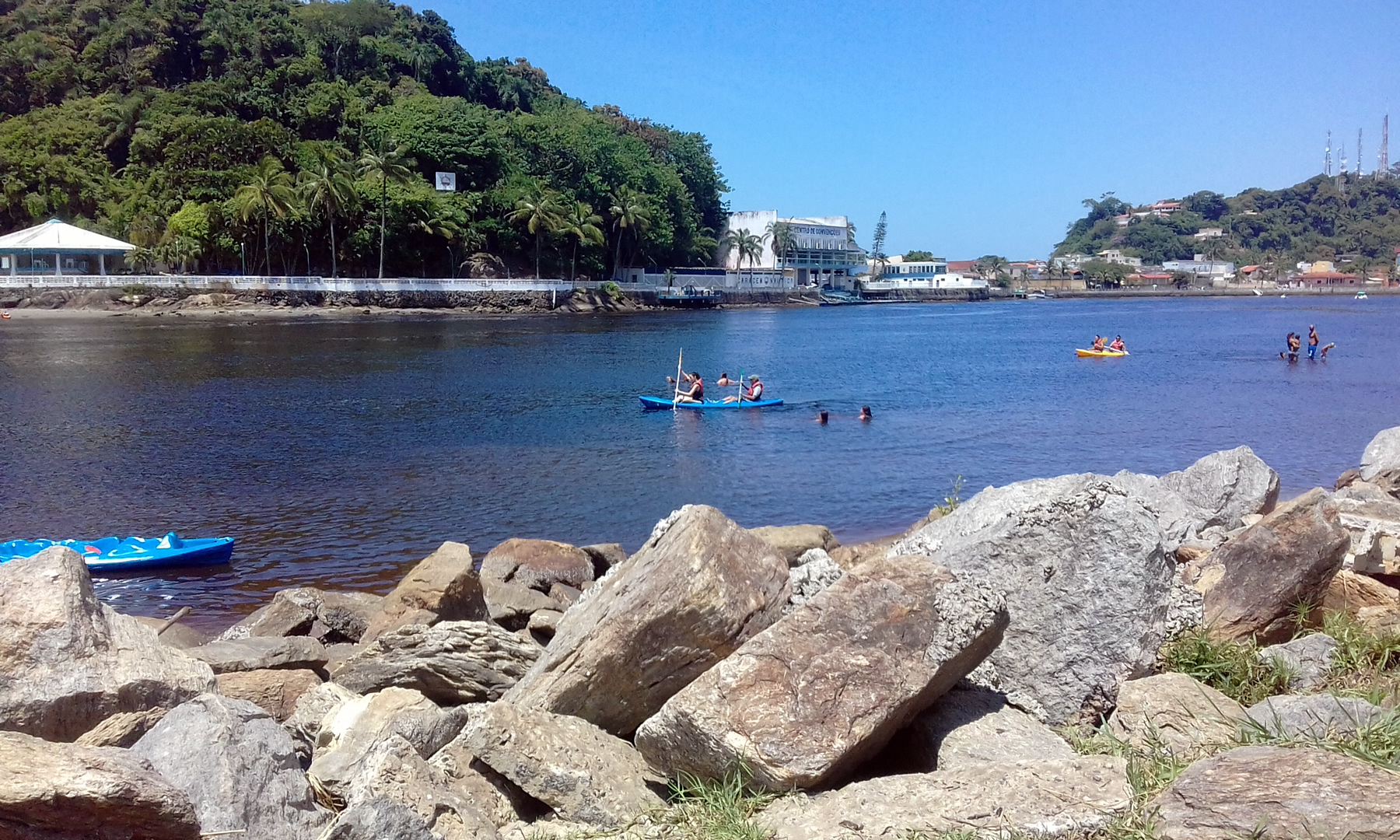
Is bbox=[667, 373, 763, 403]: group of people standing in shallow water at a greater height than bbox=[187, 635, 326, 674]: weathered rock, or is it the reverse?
bbox=[667, 373, 763, 403]: group of people standing in shallow water

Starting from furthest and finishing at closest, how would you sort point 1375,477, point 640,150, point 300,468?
point 640,150 → point 300,468 → point 1375,477

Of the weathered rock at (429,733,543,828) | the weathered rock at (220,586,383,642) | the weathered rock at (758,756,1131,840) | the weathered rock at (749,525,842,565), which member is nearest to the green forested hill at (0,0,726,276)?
the weathered rock at (220,586,383,642)

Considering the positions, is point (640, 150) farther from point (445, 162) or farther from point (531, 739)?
point (531, 739)

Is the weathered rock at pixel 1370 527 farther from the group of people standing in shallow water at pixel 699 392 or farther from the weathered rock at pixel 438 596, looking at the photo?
the group of people standing in shallow water at pixel 699 392

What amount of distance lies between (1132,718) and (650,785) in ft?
8.06

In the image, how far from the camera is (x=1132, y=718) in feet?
16.9

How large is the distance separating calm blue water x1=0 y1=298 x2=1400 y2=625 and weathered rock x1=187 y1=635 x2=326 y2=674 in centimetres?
623

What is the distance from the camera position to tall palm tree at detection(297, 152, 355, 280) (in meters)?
82.2

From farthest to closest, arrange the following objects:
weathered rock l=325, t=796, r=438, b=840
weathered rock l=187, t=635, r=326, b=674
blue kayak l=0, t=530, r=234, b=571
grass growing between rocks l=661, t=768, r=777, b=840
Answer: blue kayak l=0, t=530, r=234, b=571 < weathered rock l=187, t=635, r=326, b=674 < grass growing between rocks l=661, t=768, r=777, b=840 < weathered rock l=325, t=796, r=438, b=840

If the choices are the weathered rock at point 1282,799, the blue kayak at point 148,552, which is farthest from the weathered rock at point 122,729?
the blue kayak at point 148,552

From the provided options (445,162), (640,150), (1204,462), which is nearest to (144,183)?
(445,162)

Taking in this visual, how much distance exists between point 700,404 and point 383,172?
2620 inches

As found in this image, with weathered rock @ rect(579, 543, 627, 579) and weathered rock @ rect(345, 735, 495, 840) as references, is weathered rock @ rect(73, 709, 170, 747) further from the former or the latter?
weathered rock @ rect(579, 543, 627, 579)

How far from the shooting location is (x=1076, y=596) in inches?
216
